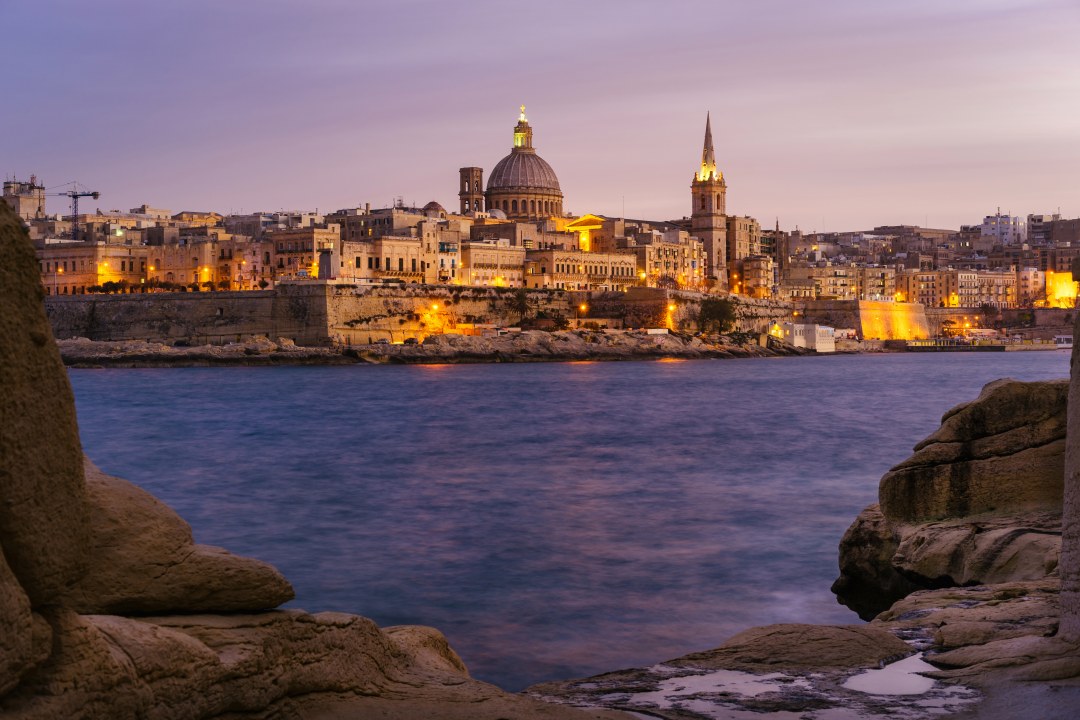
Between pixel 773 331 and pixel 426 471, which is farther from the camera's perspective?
pixel 773 331

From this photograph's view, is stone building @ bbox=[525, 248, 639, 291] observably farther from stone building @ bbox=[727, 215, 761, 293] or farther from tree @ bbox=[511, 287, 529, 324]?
stone building @ bbox=[727, 215, 761, 293]

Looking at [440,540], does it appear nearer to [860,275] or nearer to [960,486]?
[960,486]

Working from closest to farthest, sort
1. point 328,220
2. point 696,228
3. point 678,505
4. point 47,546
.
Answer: point 47,546, point 678,505, point 328,220, point 696,228

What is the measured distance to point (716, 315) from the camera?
75438 millimetres

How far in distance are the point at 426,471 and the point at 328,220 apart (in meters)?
63.4

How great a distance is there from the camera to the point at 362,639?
4035mm

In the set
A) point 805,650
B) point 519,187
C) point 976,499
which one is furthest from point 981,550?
point 519,187

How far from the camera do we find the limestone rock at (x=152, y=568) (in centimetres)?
332

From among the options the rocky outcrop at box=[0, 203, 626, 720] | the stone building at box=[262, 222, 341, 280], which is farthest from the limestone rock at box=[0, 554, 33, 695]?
the stone building at box=[262, 222, 341, 280]

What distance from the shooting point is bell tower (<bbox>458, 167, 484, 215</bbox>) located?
102 m

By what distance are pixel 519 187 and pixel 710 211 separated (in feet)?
54.6

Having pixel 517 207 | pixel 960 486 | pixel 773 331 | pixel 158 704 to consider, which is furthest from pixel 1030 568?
pixel 517 207

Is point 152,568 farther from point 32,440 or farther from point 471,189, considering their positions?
point 471,189

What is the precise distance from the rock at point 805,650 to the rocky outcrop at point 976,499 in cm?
159
